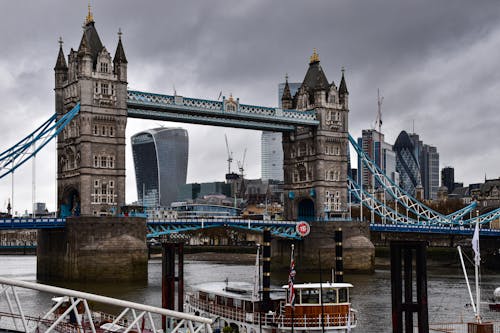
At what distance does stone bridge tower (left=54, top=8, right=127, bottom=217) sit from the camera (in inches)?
3681

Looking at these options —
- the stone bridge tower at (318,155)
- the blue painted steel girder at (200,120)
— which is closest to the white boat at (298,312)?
the blue painted steel girder at (200,120)

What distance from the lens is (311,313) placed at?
43.7 metres

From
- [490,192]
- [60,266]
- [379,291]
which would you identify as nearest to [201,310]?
[379,291]

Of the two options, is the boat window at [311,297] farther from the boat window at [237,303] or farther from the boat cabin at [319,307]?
the boat window at [237,303]

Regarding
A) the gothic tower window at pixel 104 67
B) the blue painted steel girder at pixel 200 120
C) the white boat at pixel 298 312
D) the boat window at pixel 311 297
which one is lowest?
the white boat at pixel 298 312

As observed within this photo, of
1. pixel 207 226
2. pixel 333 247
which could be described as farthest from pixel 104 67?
pixel 333 247

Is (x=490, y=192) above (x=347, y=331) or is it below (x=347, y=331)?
above

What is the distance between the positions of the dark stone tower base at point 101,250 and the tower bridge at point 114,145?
12 cm

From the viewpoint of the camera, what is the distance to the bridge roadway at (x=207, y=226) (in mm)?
85700

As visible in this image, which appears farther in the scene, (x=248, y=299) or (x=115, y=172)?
(x=115, y=172)

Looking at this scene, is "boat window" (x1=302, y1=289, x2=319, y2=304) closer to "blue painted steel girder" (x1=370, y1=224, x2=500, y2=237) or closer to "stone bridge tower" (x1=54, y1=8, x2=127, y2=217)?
"stone bridge tower" (x1=54, y1=8, x2=127, y2=217)

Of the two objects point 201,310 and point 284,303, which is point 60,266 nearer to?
point 201,310

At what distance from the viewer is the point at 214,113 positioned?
343 ft

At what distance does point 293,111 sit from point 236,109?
1167 cm
